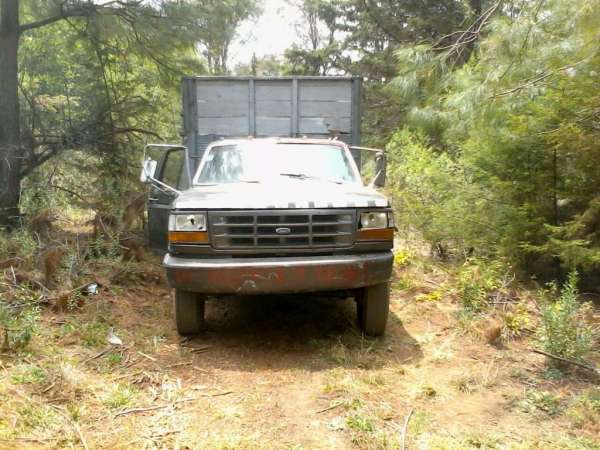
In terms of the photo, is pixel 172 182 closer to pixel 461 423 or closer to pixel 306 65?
pixel 461 423

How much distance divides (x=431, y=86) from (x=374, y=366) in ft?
11.4

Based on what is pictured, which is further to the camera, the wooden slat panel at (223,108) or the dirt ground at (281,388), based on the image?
the wooden slat panel at (223,108)

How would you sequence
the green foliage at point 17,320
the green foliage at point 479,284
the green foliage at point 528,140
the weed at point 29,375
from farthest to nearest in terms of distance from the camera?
the green foliage at point 479,284
the green foliage at point 528,140
the green foliage at point 17,320
the weed at point 29,375

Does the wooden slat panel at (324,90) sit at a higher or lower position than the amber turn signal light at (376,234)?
higher

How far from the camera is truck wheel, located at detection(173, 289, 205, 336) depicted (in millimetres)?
4414

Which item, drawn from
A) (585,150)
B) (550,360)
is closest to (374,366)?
(550,360)

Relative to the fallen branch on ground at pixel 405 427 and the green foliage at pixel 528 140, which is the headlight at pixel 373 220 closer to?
the fallen branch on ground at pixel 405 427

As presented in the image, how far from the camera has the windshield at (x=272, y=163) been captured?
16.8 feet

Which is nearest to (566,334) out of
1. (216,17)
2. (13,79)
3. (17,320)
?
(17,320)

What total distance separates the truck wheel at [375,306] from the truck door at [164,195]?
2.67 meters

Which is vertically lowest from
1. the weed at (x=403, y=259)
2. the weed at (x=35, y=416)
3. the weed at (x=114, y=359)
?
the weed at (x=114, y=359)

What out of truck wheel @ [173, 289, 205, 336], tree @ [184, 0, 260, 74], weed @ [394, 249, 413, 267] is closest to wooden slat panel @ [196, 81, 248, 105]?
tree @ [184, 0, 260, 74]

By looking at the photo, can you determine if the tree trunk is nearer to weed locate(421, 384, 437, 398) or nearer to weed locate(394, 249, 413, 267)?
weed locate(394, 249, 413, 267)

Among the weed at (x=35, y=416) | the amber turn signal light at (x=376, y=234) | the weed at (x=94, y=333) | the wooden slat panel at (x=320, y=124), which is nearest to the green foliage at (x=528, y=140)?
the wooden slat panel at (x=320, y=124)
